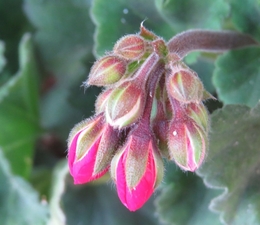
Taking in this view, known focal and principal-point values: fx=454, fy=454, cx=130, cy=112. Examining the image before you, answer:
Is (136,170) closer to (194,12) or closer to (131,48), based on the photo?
(131,48)

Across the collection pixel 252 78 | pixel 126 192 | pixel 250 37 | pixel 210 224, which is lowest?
pixel 126 192

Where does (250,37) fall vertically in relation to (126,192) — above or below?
above

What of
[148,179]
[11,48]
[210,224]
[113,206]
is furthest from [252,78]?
[11,48]

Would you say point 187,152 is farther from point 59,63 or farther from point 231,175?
point 59,63

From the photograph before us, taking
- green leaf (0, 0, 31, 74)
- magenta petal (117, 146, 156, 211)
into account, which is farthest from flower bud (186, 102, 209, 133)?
green leaf (0, 0, 31, 74)

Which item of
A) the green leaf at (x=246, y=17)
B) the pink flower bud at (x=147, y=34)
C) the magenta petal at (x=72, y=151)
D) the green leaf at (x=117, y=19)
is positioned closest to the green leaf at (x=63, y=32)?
the green leaf at (x=117, y=19)

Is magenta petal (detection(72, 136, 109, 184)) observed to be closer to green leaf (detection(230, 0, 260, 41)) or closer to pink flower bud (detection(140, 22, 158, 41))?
pink flower bud (detection(140, 22, 158, 41))

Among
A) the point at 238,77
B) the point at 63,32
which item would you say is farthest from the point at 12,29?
the point at 238,77

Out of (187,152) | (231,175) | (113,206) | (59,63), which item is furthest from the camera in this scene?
(59,63)

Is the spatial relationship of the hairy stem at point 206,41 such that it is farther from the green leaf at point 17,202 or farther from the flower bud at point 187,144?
the green leaf at point 17,202
